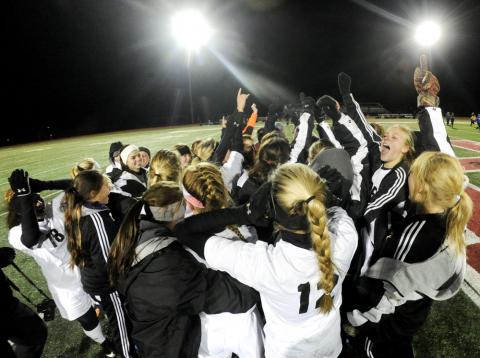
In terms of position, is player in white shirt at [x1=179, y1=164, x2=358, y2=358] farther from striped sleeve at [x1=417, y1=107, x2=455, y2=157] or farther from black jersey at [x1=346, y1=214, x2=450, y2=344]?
striped sleeve at [x1=417, y1=107, x2=455, y2=157]

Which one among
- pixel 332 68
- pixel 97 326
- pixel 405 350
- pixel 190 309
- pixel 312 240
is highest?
pixel 332 68

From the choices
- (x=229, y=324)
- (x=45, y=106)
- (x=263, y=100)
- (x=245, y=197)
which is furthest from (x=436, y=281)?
(x=263, y=100)

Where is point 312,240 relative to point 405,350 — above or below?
above

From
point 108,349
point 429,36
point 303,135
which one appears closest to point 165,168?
point 108,349

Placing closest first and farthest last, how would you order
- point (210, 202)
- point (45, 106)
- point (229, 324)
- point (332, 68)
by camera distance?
point (229, 324)
point (210, 202)
point (45, 106)
point (332, 68)

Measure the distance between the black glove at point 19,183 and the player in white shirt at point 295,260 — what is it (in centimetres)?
160

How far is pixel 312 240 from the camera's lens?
140cm

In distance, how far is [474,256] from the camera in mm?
4020

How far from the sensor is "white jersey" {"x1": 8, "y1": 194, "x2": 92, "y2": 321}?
2582mm

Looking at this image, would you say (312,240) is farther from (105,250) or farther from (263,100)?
(263,100)

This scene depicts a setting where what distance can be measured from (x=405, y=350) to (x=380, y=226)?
A: 1.23 metres

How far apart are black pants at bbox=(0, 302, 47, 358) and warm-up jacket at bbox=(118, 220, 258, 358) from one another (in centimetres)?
128

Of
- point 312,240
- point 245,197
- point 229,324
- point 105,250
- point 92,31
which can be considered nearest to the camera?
point 312,240

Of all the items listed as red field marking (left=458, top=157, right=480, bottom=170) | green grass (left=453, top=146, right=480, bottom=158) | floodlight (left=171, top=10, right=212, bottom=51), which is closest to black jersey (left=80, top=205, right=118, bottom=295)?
red field marking (left=458, top=157, right=480, bottom=170)
